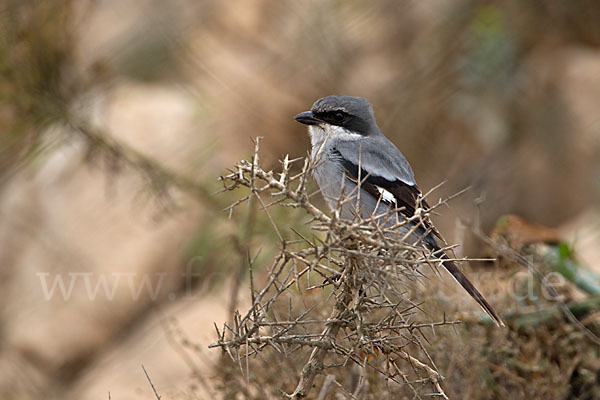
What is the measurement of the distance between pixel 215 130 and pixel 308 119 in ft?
7.67

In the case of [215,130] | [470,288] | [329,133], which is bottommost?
[470,288]

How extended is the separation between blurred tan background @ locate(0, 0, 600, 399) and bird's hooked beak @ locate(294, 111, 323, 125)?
1.43m

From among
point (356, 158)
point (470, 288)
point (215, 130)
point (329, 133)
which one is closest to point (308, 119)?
point (329, 133)

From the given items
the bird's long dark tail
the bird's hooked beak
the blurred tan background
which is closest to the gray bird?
the bird's hooked beak

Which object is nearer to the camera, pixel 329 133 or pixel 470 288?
pixel 470 288

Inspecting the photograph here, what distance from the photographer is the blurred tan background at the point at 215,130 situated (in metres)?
4.29

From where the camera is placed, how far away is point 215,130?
15.0 ft

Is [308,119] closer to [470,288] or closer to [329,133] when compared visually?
[329,133]

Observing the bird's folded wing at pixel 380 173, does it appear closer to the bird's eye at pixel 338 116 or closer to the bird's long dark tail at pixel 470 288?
the bird's eye at pixel 338 116

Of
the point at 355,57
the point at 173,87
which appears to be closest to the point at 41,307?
the point at 173,87

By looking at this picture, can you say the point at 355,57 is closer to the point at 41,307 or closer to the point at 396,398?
the point at 41,307

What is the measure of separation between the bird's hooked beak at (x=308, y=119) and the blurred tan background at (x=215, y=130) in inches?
56.4

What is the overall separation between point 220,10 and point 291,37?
22.0 inches

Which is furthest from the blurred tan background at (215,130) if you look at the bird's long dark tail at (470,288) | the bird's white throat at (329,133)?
the bird's long dark tail at (470,288)
